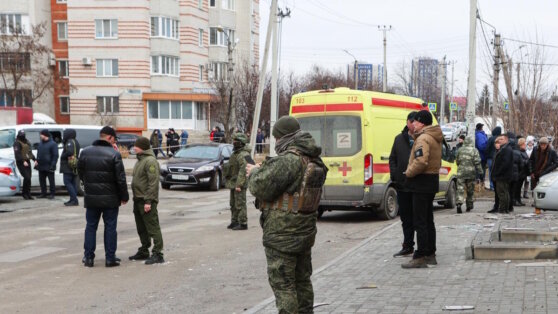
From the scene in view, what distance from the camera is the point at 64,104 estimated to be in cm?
5319

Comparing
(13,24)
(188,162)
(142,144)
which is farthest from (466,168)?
(13,24)

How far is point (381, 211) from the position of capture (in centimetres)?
1380

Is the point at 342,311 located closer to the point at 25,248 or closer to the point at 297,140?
the point at 297,140

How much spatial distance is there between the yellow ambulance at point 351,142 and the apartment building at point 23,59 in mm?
38772

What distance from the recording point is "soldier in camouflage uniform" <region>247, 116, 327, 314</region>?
509 cm

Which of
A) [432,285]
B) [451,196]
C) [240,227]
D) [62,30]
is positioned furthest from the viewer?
[62,30]

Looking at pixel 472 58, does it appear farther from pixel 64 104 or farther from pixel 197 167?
pixel 64 104

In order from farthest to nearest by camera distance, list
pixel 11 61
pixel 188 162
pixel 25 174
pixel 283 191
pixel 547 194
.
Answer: pixel 11 61, pixel 188 162, pixel 25 174, pixel 547 194, pixel 283 191

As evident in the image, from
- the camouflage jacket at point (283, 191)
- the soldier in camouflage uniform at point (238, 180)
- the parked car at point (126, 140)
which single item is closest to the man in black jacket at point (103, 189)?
the soldier in camouflage uniform at point (238, 180)

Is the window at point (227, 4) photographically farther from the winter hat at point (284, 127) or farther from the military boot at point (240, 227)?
the winter hat at point (284, 127)

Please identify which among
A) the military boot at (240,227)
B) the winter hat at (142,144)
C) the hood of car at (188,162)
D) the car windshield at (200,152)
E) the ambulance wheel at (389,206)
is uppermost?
the winter hat at (142,144)

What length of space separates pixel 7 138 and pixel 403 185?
14170mm

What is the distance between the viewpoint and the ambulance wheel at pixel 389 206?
13.7 metres

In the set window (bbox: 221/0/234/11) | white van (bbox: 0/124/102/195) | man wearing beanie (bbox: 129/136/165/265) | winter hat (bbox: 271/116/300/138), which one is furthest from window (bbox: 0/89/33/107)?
winter hat (bbox: 271/116/300/138)
